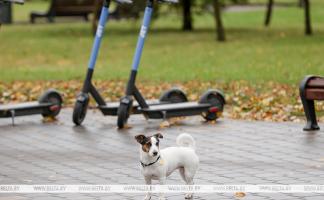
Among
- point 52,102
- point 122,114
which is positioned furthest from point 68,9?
point 122,114

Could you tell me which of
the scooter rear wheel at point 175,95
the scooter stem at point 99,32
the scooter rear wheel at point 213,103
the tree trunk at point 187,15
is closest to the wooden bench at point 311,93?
the scooter rear wheel at point 213,103

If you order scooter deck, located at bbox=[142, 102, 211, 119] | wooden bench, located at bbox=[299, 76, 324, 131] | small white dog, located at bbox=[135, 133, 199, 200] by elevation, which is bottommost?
scooter deck, located at bbox=[142, 102, 211, 119]

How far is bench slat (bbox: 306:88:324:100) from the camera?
11.8 metres

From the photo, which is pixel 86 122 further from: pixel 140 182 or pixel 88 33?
pixel 88 33

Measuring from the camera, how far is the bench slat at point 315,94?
1177 centimetres

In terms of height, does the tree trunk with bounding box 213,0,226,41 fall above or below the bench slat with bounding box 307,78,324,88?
below

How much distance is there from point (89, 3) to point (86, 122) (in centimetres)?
2607

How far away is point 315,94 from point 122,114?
2497 mm

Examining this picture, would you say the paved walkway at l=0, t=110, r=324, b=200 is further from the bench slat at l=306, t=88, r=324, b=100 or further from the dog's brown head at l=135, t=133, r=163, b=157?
the dog's brown head at l=135, t=133, r=163, b=157

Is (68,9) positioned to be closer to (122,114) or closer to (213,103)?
(213,103)

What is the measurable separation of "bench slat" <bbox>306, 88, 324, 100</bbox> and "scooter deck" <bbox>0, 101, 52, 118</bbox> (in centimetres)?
376

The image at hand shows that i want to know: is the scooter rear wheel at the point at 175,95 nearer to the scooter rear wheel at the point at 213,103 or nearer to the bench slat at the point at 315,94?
the scooter rear wheel at the point at 213,103

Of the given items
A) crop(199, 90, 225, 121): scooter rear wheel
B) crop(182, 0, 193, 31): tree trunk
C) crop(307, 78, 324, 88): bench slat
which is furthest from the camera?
crop(182, 0, 193, 31): tree trunk

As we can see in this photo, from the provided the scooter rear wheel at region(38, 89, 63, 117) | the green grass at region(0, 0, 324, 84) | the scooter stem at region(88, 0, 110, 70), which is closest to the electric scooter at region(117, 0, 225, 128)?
the scooter stem at region(88, 0, 110, 70)
